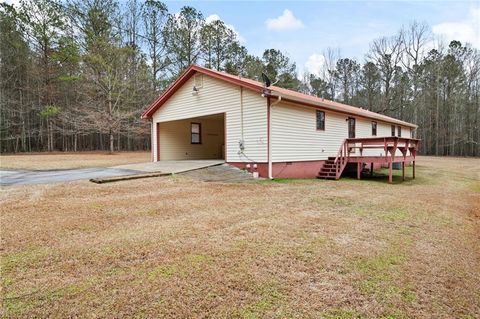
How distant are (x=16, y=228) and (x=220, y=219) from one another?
308 cm

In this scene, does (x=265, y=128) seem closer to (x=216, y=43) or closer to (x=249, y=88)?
(x=249, y=88)

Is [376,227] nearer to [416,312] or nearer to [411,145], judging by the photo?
[416,312]

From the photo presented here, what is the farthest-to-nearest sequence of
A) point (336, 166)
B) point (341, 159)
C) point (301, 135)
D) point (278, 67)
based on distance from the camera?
1. point (278, 67)
2. point (341, 159)
3. point (336, 166)
4. point (301, 135)

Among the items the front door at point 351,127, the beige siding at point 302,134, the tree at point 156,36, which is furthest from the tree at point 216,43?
the beige siding at point 302,134

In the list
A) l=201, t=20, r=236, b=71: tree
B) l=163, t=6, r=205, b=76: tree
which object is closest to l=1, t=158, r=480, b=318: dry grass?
l=163, t=6, r=205, b=76: tree

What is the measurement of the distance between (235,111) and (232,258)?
8.26 metres

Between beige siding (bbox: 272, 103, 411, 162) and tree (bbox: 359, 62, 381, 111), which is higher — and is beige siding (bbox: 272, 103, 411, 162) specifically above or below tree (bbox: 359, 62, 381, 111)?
below

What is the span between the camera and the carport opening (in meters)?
15.2

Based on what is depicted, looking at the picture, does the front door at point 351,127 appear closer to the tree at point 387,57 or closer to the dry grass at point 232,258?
the dry grass at point 232,258

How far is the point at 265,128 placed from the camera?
10125 millimetres

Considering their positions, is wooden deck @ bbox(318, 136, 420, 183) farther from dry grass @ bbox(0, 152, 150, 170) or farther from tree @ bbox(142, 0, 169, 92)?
tree @ bbox(142, 0, 169, 92)

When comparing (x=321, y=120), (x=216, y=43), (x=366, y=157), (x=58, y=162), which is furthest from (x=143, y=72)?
(x=366, y=157)

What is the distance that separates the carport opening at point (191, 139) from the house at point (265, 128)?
0.05 meters

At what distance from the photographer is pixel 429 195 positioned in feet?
27.5
